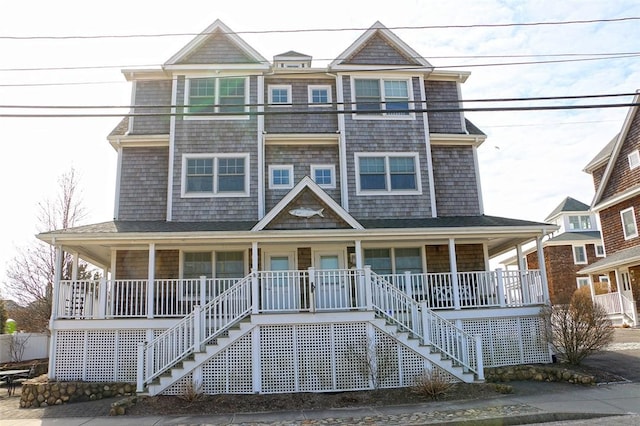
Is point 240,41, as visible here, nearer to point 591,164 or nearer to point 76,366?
point 76,366

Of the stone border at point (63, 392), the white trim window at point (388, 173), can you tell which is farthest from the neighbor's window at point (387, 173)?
the stone border at point (63, 392)

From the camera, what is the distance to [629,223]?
25312mm

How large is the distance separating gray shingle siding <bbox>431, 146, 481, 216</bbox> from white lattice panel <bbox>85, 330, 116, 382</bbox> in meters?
11.1

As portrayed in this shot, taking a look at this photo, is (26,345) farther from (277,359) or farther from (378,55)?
(378,55)

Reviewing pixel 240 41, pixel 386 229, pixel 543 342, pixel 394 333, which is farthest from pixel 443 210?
pixel 240 41

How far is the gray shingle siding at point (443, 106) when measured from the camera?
18.6 metres

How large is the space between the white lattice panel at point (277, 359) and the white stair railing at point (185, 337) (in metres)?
0.84

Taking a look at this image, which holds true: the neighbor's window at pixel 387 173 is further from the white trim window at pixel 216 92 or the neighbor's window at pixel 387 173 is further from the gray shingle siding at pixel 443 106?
the white trim window at pixel 216 92

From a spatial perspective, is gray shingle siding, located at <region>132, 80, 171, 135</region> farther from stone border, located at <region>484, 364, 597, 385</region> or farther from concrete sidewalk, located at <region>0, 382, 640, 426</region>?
stone border, located at <region>484, 364, 597, 385</region>

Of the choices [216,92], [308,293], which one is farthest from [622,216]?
[216,92]

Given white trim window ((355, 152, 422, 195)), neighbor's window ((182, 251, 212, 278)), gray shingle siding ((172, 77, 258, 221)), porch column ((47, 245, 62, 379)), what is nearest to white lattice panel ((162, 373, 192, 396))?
porch column ((47, 245, 62, 379))

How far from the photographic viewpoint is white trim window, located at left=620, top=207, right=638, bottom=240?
24.8m

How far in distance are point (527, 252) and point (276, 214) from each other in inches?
1250

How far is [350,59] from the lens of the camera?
18219 mm
